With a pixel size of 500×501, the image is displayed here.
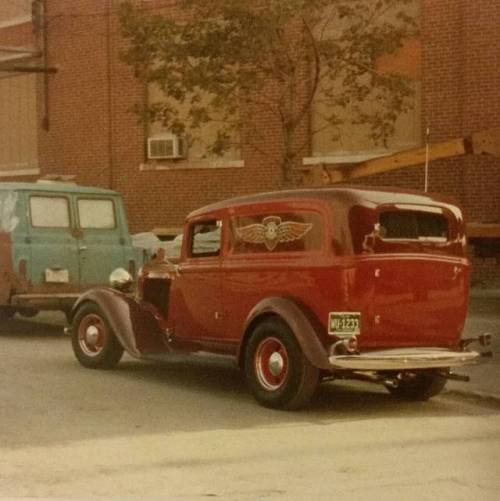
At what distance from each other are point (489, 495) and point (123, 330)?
532cm

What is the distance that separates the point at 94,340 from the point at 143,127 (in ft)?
41.3

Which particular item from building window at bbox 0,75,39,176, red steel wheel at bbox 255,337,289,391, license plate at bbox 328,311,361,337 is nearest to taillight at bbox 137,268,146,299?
red steel wheel at bbox 255,337,289,391

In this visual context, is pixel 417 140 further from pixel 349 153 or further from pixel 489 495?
pixel 489 495

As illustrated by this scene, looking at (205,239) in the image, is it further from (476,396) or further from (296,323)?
(476,396)

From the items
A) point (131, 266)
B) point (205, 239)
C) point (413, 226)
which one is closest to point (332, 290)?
point (413, 226)

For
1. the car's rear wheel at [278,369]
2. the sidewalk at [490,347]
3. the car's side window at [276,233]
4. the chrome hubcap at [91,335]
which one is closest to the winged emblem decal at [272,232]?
the car's side window at [276,233]

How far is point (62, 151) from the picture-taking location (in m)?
25.8

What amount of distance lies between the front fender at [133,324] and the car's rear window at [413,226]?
2628 millimetres

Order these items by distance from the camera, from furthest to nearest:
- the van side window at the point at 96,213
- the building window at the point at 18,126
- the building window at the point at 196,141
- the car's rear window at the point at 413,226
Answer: the building window at the point at 18,126 → the building window at the point at 196,141 → the van side window at the point at 96,213 → the car's rear window at the point at 413,226

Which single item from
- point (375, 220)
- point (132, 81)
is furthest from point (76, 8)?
point (375, 220)

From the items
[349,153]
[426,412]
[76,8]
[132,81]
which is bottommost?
[426,412]

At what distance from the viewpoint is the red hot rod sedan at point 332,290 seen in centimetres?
927

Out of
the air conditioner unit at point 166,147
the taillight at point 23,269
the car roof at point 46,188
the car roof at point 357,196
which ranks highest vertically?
the air conditioner unit at point 166,147

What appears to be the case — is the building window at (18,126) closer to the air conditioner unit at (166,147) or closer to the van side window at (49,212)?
the air conditioner unit at (166,147)
